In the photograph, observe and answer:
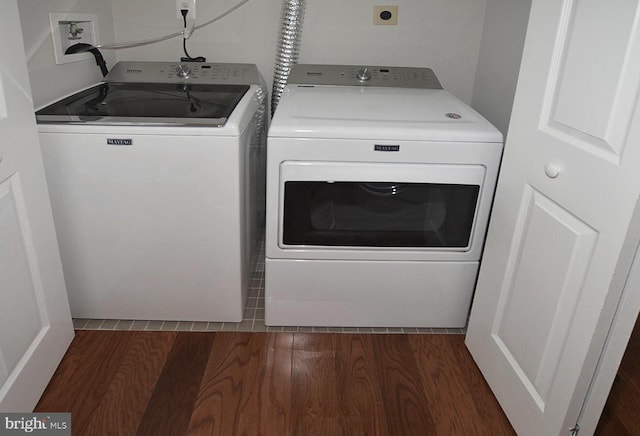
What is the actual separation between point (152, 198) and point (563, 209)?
3.86ft

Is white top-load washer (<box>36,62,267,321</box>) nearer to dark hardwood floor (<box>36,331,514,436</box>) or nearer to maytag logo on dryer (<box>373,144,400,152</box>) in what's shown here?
dark hardwood floor (<box>36,331,514,436</box>)

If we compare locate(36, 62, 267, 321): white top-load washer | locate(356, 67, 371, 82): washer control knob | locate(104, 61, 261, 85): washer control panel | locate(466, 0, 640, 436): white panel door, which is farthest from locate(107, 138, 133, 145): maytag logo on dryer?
locate(466, 0, 640, 436): white panel door

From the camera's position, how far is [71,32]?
1.82 meters

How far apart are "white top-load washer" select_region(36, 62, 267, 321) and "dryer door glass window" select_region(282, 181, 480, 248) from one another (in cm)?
21

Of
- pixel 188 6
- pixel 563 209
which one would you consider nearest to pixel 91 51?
pixel 188 6

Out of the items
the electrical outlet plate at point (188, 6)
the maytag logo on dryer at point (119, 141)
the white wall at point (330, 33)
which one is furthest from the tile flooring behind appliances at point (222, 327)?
the electrical outlet plate at point (188, 6)

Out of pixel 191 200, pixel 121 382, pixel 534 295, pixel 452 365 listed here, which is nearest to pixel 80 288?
pixel 121 382

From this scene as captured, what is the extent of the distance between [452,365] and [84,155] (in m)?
1.35

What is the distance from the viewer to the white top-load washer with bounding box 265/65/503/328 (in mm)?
1519

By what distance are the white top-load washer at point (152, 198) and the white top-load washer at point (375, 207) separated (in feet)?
0.49

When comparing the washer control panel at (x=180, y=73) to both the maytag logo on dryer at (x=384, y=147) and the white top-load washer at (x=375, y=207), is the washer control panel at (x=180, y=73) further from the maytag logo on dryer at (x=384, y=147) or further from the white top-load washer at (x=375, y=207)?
the maytag logo on dryer at (x=384, y=147)

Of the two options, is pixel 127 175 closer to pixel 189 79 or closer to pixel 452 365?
pixel 189 79

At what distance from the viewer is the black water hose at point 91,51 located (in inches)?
71.4

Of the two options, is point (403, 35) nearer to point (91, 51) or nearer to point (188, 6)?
point (188, 6)
